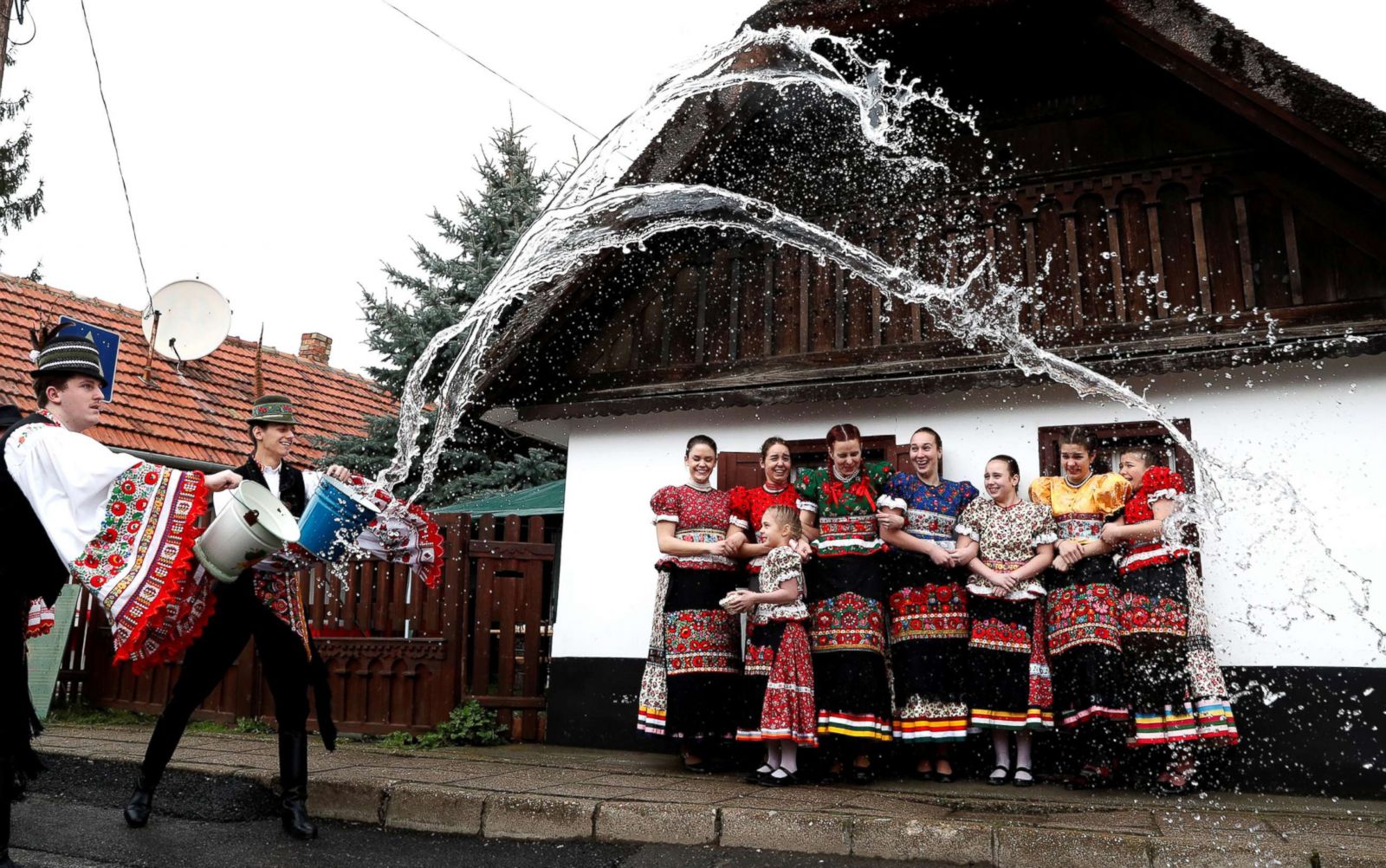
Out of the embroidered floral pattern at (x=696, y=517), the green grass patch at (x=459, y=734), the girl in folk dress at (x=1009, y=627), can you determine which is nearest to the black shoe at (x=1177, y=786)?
the girl in folk dress at (x=1009, y=627)

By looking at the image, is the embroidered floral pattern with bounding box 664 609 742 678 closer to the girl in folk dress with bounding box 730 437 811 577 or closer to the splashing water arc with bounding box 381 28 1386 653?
the girl in folk dress with bounding box 730 437 811 577

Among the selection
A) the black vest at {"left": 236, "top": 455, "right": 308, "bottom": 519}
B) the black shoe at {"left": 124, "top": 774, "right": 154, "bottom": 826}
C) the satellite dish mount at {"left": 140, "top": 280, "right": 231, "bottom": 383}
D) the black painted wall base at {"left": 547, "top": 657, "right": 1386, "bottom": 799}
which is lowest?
the black shoe at {"left": 124, "top": 774, "right": 154, "bottom": 826}

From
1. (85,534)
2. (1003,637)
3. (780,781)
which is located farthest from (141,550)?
(1003,637)

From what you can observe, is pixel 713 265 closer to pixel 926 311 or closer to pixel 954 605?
pixel 926 311

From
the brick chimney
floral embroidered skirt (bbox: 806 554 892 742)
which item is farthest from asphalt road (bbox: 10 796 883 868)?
the brick chimney

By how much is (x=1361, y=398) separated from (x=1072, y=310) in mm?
1766

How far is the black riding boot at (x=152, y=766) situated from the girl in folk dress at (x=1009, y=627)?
4220 mm

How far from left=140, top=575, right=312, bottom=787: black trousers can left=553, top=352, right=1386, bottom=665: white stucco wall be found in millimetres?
3138

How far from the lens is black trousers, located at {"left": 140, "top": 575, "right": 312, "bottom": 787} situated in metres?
4.89

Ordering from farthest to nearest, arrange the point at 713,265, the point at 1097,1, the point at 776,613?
the point at 713,265 < the point at 1097,1 < the point at 776,613

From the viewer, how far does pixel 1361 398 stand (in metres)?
6.28

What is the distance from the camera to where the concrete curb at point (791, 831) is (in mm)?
4086

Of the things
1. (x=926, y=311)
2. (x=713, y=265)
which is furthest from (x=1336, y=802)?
(x=713, y=265)

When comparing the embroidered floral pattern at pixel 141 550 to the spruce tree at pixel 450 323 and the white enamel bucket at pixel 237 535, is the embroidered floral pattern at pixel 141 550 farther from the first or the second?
the spruce tree at pixel 450 323
